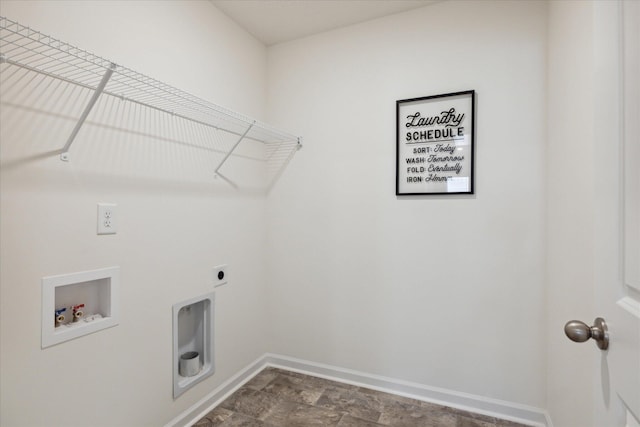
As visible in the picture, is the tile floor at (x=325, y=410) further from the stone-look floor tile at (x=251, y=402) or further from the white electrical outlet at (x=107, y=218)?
the white electrical outlet at (x=107, y=218)

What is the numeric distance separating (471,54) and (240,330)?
2211 millimetres

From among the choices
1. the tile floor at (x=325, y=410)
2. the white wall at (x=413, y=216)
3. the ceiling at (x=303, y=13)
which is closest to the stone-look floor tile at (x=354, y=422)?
the tile floor at (x=325, y=410)

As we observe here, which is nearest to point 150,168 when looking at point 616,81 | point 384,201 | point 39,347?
point 39,347

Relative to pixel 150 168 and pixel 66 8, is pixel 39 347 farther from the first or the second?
pixel 66 8

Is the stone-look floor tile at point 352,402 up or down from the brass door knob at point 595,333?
down

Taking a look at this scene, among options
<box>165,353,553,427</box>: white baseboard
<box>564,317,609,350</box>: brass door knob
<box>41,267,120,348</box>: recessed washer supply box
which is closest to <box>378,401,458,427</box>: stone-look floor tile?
<box>165,353,553,427</box>: white baseboard

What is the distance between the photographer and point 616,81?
657 millimetres

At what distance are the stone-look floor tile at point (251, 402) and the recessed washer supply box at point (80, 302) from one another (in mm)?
912

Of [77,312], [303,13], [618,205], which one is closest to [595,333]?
[618,205]

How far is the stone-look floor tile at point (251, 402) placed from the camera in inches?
74.1

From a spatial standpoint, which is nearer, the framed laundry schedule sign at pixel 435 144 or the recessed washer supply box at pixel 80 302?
the recessed washer supply box at pixel 80 302

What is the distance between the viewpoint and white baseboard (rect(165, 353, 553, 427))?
1778mm

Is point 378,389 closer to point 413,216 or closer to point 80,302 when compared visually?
point 413,216

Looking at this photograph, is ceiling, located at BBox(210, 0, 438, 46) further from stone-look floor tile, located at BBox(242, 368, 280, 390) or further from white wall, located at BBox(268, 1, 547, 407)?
stone-look floor tile, located at BBox(242, 368, 280, 390)
